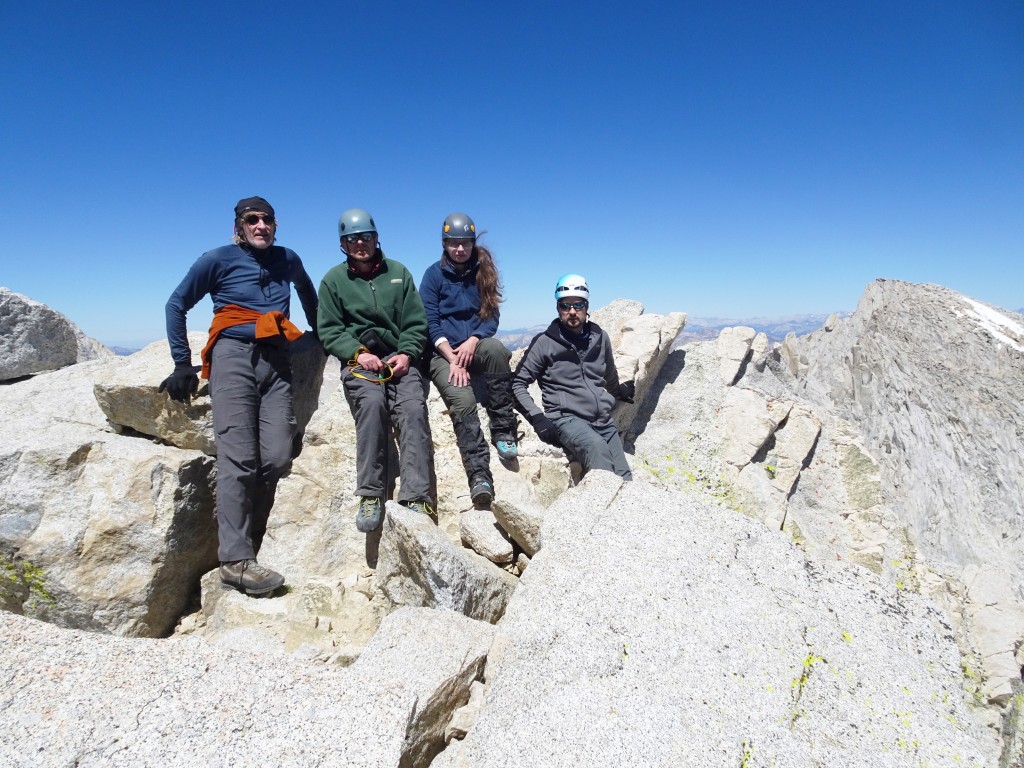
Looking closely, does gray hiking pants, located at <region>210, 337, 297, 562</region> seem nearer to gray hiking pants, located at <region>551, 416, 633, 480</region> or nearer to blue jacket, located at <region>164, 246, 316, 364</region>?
blue jacket, located at <region>164, 246, 316, 364</region>

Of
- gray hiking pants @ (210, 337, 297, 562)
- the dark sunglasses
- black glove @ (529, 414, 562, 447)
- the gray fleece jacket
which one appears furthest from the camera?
the dark sunglasses

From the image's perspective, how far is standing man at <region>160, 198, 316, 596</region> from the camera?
272 inches

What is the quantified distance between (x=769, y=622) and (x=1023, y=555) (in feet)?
25.6

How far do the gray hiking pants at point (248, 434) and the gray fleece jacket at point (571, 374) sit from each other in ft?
11.8

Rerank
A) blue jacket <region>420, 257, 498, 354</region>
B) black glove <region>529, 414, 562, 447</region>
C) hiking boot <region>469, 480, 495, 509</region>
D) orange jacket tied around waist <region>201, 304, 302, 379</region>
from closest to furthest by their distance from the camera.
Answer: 1. hiking boot <region>469, 480, 495, 509</region>
2. orange jacket tied around waist <region>201, 304, 302, 379</region>
3. black glove <region>529, 414, 562, 447</region>
4. blue jacket <region>420, 257, 498, 354</region>

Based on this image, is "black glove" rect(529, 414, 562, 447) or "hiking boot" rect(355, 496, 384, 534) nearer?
"hiking boot" rect(355, 496, 384, 534)

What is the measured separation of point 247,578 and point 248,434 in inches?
74.8

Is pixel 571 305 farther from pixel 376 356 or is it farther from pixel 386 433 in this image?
pixel 386 433

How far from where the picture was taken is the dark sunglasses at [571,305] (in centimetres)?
834

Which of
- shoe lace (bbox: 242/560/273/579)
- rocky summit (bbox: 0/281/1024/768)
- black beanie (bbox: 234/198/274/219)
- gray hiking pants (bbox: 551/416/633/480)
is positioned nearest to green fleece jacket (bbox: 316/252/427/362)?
rocky summit (bbox: 0/281/1024/768)

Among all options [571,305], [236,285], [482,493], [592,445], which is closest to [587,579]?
[482,493]

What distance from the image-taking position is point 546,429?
26.0 feet

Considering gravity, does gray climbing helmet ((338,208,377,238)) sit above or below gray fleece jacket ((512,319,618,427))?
above

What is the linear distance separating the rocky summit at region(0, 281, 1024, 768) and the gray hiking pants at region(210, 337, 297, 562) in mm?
469
